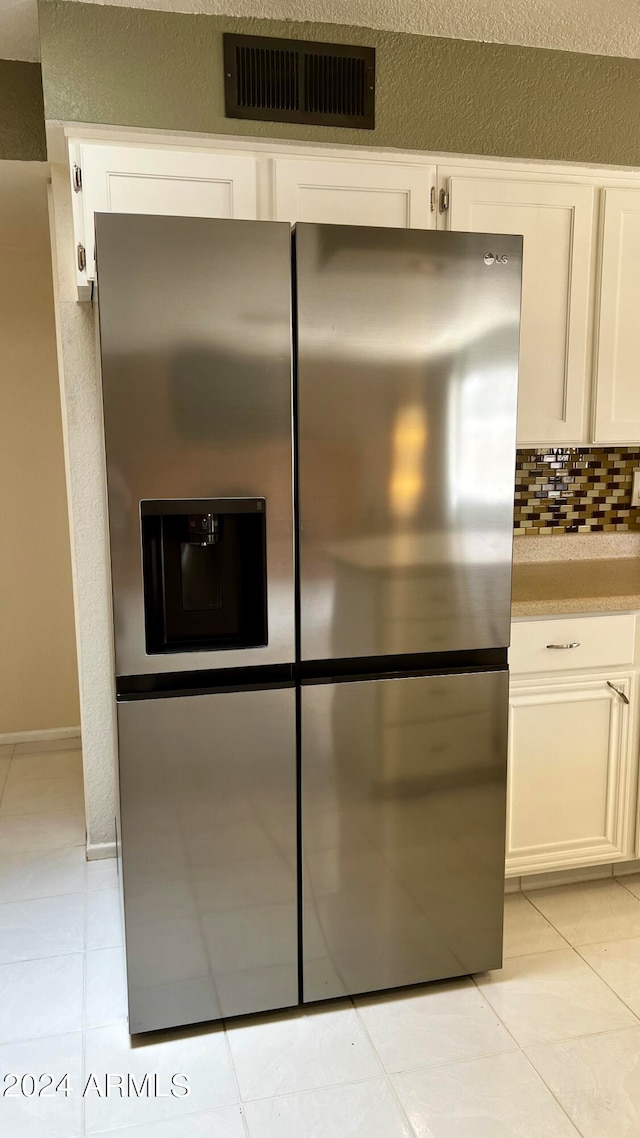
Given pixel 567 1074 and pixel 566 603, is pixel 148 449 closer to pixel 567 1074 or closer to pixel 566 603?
pixel 566 603

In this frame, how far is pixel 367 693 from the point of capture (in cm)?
197

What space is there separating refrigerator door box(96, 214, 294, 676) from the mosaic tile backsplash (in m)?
1.35

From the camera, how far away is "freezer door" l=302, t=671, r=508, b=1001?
6.48 ft

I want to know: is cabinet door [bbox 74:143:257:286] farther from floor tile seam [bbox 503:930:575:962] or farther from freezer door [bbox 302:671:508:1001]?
floor tile seam [bbox 503:930:575:962]

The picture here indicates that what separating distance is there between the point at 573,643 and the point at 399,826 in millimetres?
758

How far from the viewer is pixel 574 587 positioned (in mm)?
2541

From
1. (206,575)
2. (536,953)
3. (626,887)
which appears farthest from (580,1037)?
(206,575)

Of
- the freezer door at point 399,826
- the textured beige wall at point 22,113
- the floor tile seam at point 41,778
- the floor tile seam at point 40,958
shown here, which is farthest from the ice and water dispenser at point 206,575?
the floor tile seam at point 41,778

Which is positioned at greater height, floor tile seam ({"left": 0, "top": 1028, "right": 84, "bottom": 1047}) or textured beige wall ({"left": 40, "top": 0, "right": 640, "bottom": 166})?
textured beige wall ({"left": 40, "top": 0, "right": 640, "bottom": 166})

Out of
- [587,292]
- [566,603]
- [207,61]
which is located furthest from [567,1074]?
[207,61]

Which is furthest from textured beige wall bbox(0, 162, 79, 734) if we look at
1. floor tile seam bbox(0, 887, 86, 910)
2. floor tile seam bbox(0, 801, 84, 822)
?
floor tile seam bbox(0, 887, 86, 910)

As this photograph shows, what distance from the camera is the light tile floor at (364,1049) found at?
1.73m

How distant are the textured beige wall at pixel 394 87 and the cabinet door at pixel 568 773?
1.58 m

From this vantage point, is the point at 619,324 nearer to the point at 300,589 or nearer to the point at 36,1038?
the point at 300,589
